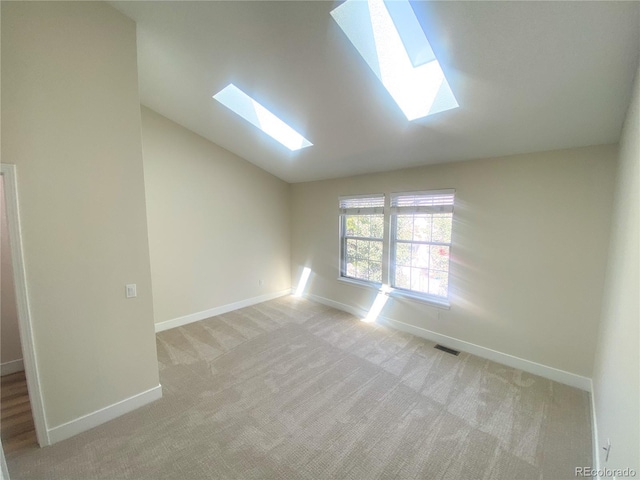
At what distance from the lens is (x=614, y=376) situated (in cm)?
144

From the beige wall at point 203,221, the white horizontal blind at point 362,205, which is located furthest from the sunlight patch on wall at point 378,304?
the beige wall at point 203,221

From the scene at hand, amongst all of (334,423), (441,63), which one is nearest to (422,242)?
(441,63)

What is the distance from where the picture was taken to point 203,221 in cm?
389

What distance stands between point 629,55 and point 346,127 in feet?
6.31

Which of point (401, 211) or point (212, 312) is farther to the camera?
point (212, 312)

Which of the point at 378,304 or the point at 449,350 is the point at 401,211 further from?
the point at 449,350

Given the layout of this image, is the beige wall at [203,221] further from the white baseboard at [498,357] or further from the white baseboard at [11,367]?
the white baseboard at [498,357]

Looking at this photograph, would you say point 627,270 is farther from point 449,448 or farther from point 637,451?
point 449,448

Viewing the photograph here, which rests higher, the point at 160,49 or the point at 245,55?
the point at 160,49

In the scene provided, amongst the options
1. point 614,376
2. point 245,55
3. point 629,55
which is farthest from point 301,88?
point 614,376

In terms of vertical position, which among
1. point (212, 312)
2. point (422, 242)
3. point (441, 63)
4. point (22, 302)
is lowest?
point (212, 312)

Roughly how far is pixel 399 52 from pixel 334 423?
10.0ft

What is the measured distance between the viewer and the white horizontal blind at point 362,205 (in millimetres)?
3735

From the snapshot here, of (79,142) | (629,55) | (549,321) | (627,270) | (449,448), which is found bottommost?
(449,448)
